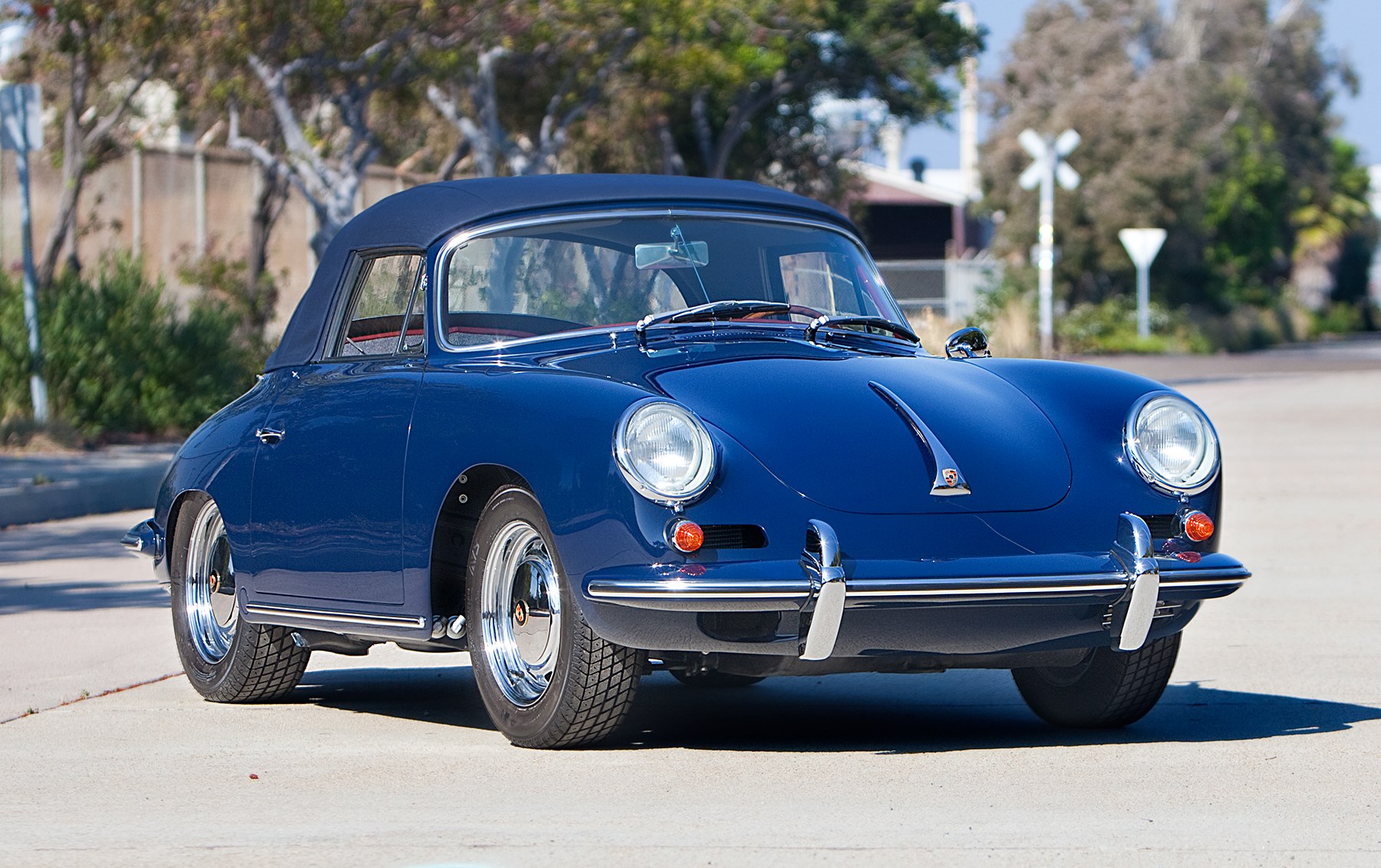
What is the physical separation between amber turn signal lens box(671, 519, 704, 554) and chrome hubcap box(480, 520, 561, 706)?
0.56 m

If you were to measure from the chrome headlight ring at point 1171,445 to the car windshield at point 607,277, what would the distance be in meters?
1.13

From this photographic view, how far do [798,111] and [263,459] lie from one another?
38.5 meters

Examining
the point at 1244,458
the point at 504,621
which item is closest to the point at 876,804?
the point at 504,621

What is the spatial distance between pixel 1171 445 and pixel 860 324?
1.08 metres

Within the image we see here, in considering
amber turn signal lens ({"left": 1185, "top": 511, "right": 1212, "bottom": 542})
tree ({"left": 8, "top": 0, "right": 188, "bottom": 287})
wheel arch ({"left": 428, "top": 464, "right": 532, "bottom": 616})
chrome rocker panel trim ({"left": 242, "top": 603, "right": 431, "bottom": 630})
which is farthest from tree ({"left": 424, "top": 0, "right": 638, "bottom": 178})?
amber turn signal lens ({"left": 1185, "top": 511, "right": 1212, "bottom": 542})

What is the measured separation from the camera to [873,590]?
540 cm

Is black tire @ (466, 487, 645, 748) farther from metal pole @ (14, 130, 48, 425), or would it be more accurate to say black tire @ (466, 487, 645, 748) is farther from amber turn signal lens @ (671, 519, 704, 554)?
metal pole @ (14, 130, 48, 425)

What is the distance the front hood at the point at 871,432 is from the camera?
18.2 feet

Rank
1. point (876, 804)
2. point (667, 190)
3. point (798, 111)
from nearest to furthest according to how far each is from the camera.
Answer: point (876, 804) < point (667, 190) < point (798, 111)

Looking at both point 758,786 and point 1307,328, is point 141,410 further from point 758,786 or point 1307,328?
point 1307,328

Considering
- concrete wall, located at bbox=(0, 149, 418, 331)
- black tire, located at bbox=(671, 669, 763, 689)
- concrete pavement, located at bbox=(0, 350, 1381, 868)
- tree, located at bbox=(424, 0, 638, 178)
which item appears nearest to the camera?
concrete pavement, located at bbox=(0, 350, 1381, 868)

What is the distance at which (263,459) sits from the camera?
22.6 ft

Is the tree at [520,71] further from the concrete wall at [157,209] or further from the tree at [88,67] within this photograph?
the tree at [88,67]

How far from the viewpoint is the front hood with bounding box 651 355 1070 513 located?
18.2 feet
